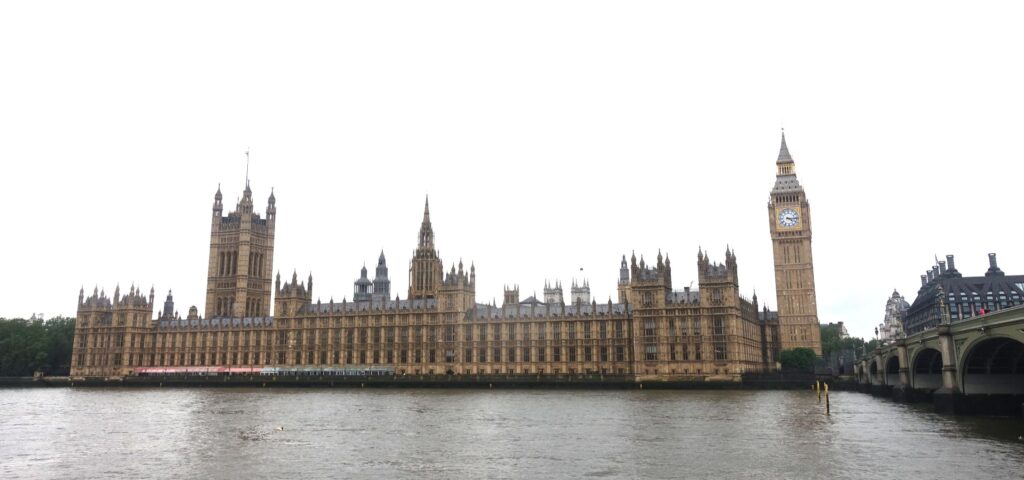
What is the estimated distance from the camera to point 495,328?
458ft

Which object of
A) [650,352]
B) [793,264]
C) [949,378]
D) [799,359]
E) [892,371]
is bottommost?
[949,378]

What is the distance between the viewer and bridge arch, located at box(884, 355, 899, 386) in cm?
9243

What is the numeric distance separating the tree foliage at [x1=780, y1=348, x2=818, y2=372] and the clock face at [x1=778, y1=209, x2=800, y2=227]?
28.1 m

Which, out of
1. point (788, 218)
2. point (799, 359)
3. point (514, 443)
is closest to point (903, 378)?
point (514, 443)

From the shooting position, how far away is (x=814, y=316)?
145 m

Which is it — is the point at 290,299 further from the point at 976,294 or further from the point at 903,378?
the point at 976,294

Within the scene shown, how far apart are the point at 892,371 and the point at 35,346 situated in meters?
162

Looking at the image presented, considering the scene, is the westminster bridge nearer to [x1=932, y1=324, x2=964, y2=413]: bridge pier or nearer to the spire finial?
[x1=932, y1=324, x2=964, y2=413]: bridge pier

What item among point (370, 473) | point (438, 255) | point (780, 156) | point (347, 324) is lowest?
point (370, 473)

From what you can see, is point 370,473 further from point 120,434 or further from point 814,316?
point 814,316

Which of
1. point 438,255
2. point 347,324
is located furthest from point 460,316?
point 438,255

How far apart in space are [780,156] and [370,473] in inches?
5691

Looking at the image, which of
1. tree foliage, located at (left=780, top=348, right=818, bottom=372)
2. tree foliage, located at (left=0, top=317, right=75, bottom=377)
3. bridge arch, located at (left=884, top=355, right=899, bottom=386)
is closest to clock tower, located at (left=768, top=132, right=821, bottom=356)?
tree foliage, located at (left=780, top=348, right=818, bottom=372)

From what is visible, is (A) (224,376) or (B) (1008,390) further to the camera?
(A) (224,376)
